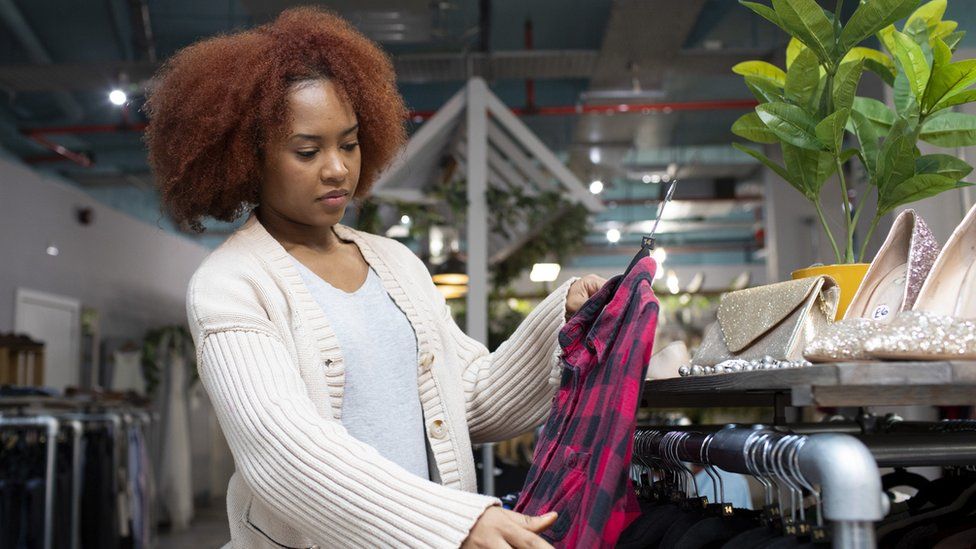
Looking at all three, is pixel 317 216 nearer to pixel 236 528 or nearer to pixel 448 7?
pixel 236 528

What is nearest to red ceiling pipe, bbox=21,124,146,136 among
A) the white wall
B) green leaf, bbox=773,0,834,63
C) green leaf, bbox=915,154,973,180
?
the white wall

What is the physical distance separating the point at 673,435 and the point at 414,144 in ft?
15.5

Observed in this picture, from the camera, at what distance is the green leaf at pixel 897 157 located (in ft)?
5.28

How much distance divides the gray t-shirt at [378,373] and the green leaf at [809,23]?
32.9 inches

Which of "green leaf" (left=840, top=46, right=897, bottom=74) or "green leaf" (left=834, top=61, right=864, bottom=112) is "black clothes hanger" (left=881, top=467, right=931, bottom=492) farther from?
"green leaf" (left=840, top=46, right=897, bottom=74)

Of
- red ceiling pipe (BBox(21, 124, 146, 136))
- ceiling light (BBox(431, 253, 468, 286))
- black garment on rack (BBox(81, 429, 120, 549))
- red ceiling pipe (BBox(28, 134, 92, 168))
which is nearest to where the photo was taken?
black garment on rack (BBox(81, 429, 120, 549))

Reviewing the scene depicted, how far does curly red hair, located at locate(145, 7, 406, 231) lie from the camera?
1718mm

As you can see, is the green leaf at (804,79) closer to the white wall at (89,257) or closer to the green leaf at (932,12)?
the green leaf at (932,12)

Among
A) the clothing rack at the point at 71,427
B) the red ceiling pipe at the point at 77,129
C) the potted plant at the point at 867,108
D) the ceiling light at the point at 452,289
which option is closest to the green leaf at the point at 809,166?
the potted plant at the point at 867,108

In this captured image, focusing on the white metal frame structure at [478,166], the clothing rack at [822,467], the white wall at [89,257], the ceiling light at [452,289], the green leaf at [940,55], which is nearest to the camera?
the clothing rack at [822,467]

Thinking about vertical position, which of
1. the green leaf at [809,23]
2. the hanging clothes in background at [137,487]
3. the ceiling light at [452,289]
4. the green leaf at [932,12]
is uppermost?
the ceiling light at [452,289]

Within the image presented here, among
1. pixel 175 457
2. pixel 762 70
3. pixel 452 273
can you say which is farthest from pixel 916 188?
pixel 175 457

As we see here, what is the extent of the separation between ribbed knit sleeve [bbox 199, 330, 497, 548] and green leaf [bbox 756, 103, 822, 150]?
0.86 meters

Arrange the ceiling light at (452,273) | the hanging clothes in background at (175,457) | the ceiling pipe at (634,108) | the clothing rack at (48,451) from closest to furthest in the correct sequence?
the clothing rack at (48,451) < the ceiling light at (452,273) < the ceiling pipe at (634,108) < the hanging clothes in background at (175,457)
